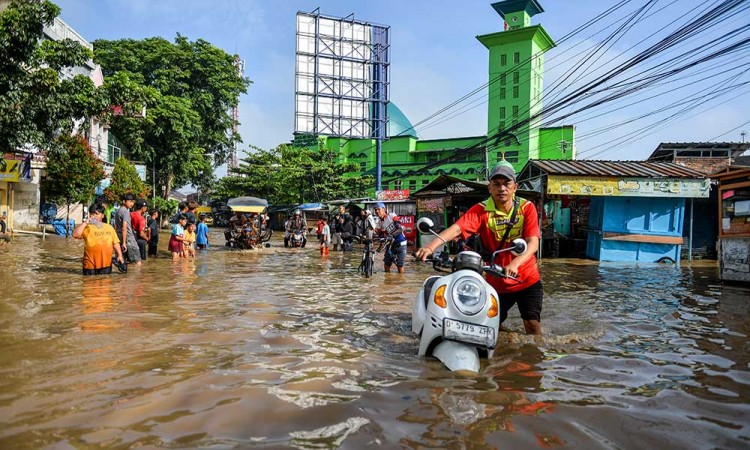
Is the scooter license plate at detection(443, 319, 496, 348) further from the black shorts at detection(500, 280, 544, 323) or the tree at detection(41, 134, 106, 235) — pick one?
the tree at detection(41, 134, 106, 235)

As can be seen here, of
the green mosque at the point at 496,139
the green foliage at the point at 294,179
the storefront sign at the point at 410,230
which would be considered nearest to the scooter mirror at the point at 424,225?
the storefront sign at the point at 410,230

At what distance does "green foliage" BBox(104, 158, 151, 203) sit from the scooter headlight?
82.6 feet

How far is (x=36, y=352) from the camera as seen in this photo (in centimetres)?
410

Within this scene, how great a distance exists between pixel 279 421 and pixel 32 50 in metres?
12.8

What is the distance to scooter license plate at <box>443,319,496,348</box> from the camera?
362 cm

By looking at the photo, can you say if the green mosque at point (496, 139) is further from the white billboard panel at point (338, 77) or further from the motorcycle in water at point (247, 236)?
the motorcycle in water at point (247, 236)

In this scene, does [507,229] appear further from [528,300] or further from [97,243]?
[97,243]

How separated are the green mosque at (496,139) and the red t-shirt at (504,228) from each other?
38841 mm

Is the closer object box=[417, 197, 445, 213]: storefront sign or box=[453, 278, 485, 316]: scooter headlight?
box=[453, 278, 485, 316]: scooter headlight

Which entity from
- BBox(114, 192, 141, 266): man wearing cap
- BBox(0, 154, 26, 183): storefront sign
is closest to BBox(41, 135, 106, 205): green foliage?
BBox(0, 154, 26, 183): storefront sign

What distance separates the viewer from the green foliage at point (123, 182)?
2559cm

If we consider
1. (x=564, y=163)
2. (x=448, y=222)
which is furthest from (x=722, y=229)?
(x=448, y=222)

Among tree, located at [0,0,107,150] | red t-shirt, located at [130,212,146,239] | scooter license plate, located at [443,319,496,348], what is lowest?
scooter license plate, located at [443,319,496,348]

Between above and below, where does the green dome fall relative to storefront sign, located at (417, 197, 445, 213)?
above
